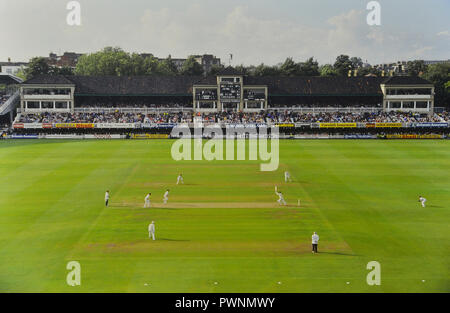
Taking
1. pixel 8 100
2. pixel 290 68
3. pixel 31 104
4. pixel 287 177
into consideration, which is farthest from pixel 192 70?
pixel 287 177

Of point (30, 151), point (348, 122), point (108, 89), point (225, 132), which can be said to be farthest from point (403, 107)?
point (30, 151)

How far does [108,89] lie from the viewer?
92.3 m

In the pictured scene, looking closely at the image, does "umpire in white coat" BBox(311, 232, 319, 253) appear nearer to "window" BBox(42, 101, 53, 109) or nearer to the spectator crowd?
the spectator crowd

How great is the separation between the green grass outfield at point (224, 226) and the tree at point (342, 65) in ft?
267

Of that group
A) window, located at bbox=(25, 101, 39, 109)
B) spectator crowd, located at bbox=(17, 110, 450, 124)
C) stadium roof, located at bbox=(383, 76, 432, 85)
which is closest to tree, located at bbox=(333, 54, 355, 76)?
stadium roof, located at bbox=(383, 76, 432, 85)

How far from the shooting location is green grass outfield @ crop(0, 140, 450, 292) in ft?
68.4

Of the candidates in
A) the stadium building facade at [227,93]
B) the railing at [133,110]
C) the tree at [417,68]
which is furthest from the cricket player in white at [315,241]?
the tree at [417,68]

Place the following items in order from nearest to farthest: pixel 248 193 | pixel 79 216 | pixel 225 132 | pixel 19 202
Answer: pixel 79 216, pixel 19 202, pixel 248 193, pixel 225 132

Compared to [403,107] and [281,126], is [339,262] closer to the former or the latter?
[281,126]

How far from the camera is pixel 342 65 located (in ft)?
438

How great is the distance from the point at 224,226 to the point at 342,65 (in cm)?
11255

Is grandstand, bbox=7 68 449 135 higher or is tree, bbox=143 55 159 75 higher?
tree, bbox=143 55 159 75

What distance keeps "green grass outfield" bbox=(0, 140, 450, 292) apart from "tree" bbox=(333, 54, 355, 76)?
3201 inches
